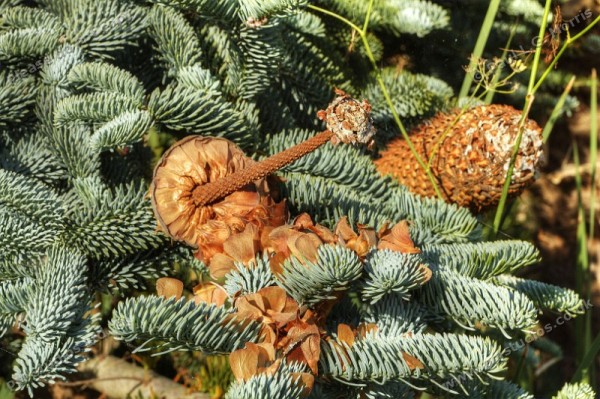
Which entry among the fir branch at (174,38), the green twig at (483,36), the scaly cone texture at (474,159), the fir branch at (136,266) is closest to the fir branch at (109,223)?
the fir branch at (136,266)

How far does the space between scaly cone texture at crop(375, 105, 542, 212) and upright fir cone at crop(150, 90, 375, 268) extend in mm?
192

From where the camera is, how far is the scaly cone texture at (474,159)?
2.43ft

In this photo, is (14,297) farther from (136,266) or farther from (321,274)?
(321,274)

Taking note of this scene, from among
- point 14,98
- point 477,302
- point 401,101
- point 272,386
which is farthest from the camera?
point 401,101

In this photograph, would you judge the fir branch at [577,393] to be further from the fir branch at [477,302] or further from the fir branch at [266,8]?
the fir branch at [266,8]

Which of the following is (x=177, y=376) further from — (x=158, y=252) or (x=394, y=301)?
(x=394, y=301)

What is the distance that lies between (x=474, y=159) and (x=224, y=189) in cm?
29

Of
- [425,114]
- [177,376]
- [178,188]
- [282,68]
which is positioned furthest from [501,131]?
[177,376]

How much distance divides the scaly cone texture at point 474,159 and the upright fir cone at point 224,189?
0.19 m

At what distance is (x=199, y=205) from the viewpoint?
0.59 m

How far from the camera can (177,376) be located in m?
1.08

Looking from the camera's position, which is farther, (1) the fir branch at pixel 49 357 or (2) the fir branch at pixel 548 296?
(2) the fir branch at pixel 548 296

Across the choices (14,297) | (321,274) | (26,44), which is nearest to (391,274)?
(321,274)

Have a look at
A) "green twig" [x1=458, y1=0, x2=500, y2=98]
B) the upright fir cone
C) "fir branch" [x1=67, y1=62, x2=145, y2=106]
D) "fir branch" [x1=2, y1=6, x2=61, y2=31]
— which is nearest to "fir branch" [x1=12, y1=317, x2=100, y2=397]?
the upright fir cone
